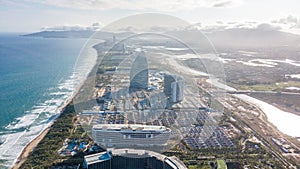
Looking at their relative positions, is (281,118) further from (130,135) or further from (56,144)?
(56,144)

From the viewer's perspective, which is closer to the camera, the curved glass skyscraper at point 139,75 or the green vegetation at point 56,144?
the green vegetation at point 56,144

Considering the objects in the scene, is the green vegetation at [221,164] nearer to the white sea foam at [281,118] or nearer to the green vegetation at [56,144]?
the green vegetation at [56,144]

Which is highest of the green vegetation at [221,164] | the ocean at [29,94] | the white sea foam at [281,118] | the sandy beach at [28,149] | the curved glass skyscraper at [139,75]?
the curved glass skyscraper at [139,75]

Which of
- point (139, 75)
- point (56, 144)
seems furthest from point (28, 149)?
point (139, 75)

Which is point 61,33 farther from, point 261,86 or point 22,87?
point 261,86

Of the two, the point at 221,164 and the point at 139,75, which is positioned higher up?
the point at 139,75

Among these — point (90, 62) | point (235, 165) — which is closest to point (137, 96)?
point (235, 165)

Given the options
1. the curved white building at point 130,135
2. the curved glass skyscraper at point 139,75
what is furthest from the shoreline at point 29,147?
the curved glass skyscraper at point 139,75
